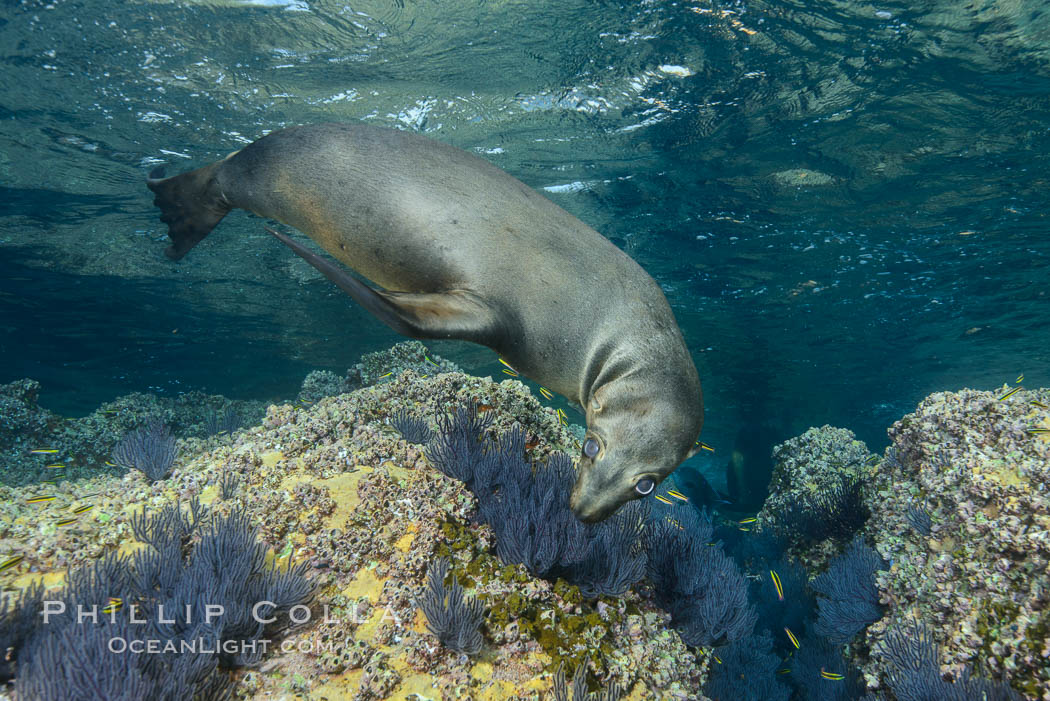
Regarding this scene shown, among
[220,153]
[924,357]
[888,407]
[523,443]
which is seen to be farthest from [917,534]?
[888,407]

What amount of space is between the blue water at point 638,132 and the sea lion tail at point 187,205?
195 inches

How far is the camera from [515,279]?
2850 mm

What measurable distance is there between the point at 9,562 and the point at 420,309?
2.49m

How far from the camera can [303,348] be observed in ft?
80.6

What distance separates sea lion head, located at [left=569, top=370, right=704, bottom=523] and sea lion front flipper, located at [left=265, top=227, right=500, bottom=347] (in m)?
0.85

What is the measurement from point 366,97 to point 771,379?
2369cm

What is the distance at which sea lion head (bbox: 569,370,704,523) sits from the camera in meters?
2.51

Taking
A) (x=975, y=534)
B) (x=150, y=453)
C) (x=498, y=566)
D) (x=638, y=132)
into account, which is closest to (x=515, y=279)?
(x=498, y=566)

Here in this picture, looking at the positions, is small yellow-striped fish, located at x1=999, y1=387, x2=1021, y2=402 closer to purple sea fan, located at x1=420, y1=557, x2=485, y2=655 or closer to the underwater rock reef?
the underwater rock reef

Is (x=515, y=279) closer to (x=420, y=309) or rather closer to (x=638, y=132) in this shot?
(x=420, y=309)

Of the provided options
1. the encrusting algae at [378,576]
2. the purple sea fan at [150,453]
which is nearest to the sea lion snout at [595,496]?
the encrusting algae at [378,576]

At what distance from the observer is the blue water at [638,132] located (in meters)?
7.58

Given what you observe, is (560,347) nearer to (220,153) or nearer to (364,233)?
(364,233)

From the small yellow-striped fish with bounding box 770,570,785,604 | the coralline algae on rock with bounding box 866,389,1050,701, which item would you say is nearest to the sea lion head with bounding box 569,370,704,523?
the coralline algae on rock with bounding box 866,389,1050,701
